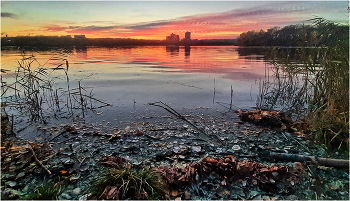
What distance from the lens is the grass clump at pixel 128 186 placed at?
3115 millimetres

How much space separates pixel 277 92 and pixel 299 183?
6832 millimetres

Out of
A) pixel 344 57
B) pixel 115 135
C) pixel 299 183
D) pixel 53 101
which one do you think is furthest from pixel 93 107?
pixel 344 57

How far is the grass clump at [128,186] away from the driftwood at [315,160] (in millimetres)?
2485

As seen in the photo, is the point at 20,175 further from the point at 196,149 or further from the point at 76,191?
the point at 196,149

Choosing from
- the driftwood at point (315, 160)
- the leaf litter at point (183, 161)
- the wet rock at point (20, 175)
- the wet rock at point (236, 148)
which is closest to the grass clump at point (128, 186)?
the leaf litter at point (183, 161)

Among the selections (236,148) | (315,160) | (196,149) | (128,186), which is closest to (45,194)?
(128,186)

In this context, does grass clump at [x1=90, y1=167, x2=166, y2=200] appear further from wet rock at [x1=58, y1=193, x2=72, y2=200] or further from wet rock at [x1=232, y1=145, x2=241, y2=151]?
wet rock at [x1=232, y1=145, x2=241, y2=151]

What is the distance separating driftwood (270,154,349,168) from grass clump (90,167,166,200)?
8.15ft

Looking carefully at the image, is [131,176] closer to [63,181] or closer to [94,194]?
[94,194]

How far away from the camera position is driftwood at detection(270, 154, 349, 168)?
3.88m

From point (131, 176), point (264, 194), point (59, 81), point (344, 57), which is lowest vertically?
point (264, 194)

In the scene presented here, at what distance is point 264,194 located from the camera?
10.9 ft

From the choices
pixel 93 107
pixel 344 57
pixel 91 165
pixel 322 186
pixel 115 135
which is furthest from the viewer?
pixel 93 107

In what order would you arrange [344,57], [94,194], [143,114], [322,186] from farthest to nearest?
[143,114], [344,57], [322,186], [94,194]
